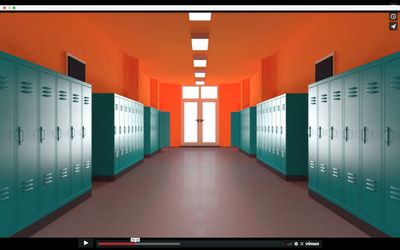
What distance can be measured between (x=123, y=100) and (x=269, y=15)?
3268 mm

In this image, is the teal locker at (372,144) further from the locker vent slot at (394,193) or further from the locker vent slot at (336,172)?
the locker vent slot at (336,172)

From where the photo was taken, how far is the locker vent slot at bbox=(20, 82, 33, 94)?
2.42m

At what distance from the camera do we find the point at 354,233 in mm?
2590

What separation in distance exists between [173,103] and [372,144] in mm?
10932

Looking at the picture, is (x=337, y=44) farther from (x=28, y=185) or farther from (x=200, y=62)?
(x=200, y=62)

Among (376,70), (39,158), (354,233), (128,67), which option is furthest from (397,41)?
→ (128,67)

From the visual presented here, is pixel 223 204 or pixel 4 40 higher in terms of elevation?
pixel 4 40

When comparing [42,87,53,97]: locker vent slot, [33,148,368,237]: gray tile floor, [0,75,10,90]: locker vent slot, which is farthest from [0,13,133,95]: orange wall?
[33,148,368,237]: gray tile floor

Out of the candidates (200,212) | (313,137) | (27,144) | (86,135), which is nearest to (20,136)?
(27,144)

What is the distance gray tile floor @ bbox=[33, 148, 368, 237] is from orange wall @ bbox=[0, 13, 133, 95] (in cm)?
197

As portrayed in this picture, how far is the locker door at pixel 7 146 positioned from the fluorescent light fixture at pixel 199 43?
4251 mm

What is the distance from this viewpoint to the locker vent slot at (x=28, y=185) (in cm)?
242

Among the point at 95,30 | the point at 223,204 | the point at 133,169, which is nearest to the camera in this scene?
the point at 223,204

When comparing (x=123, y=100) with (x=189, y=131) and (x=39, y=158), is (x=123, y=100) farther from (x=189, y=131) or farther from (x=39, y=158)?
(x=189, y=131)
